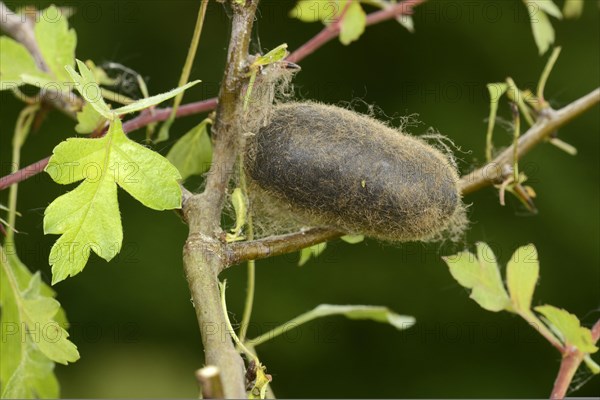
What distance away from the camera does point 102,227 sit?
17.8 inches

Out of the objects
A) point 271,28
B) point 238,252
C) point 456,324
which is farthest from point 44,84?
point 456,324

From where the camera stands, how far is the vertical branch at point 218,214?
1.15 ft

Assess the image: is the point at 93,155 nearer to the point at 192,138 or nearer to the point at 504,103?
the point at 192,138

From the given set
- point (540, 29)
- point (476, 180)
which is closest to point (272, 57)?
point (476, 180)

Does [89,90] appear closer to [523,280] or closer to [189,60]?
[189,60]

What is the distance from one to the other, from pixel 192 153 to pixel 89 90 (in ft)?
0.58

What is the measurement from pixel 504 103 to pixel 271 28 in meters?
0.40

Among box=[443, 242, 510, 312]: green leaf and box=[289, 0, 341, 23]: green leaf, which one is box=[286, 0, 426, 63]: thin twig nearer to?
box=[289, 0, 341, 23]: green leaf

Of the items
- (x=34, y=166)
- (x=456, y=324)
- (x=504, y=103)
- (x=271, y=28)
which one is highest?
(x=271, y=28)

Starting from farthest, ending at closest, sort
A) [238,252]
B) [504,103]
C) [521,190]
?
[504,103]
[521,190]
[238,252]

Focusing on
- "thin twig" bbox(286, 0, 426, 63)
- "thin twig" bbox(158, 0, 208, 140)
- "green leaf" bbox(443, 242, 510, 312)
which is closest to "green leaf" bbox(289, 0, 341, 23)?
"thin twig" bbox(286, 0, 426, 63)

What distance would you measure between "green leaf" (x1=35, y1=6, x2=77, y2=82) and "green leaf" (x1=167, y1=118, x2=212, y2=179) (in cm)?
10

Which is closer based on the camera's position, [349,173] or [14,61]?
[349,173]

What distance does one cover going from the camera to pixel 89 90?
415 mm
